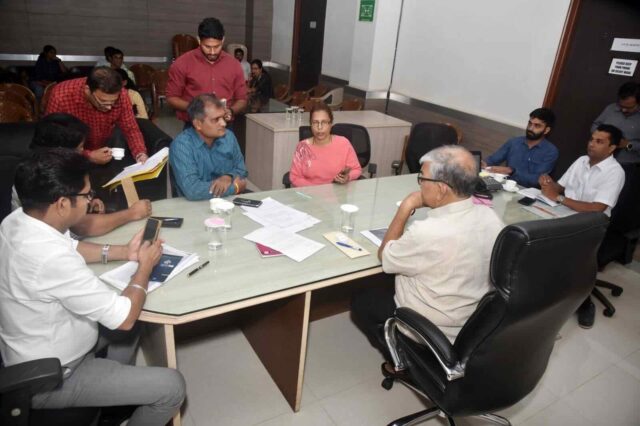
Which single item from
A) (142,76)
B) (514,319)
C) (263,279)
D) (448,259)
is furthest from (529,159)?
(142,76)

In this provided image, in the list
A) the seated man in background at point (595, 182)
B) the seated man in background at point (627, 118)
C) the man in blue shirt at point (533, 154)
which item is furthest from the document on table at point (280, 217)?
the seated man in background at point (627, 118)

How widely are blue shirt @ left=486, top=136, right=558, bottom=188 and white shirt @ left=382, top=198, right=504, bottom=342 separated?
2.01 m

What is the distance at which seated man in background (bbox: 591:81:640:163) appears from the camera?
139 inches

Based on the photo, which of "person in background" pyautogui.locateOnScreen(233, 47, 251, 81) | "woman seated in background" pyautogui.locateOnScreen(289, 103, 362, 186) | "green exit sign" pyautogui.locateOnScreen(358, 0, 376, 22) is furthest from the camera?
"person in background" pyautogui.locateOnScreen(233, 47, 251, 81)

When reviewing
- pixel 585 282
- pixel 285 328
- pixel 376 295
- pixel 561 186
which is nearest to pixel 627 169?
pixel 561 186

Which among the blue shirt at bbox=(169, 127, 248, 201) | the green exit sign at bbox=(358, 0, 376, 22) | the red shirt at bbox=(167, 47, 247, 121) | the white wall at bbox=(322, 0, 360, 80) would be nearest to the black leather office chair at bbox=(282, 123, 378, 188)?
the red shirt at bbox=(167, 47, 247, 121)

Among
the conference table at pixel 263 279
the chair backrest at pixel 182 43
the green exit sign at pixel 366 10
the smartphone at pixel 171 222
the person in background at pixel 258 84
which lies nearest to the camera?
the conference table at pixel 263 279

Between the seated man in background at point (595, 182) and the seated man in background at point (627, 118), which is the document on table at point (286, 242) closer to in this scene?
the seated man in background at point (595, 182)

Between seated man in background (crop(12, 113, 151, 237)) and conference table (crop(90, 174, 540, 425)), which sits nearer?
conference table (crop(90, 174, 540, 425))

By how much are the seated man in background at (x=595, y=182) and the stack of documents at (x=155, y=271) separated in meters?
2.44

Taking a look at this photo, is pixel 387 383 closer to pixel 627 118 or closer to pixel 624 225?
pixel 624 225

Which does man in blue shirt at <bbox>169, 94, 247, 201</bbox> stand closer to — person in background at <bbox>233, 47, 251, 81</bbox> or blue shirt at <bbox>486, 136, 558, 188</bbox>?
blue shirt at <bbox>486, 136, 558, 188</bbox>

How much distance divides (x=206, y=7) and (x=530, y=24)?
6619mm

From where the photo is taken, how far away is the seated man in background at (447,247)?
157cm
